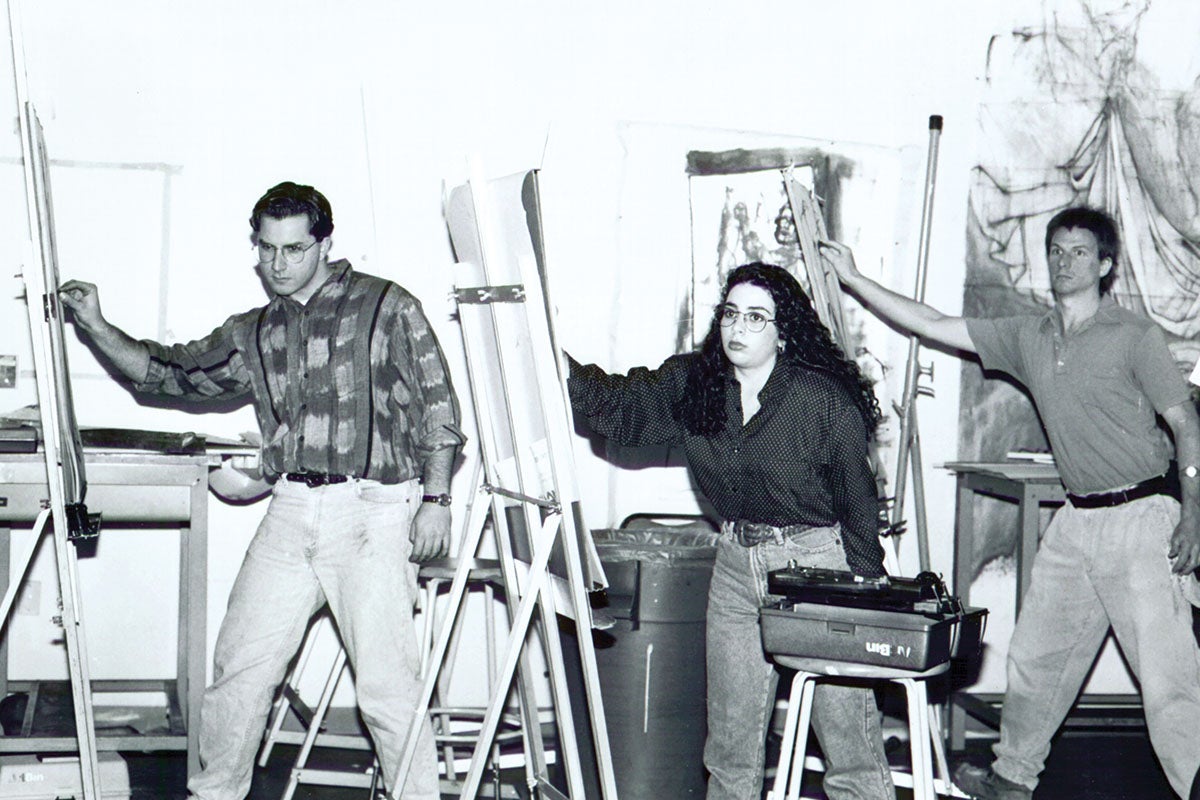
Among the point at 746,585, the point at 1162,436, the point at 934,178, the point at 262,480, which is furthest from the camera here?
the point at 934,178

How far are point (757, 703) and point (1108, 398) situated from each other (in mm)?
1364

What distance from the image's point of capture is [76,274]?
13.4 ft

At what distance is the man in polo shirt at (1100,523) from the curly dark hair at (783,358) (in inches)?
32.9

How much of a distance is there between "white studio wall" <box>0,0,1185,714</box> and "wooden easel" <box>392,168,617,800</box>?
1.19 meters

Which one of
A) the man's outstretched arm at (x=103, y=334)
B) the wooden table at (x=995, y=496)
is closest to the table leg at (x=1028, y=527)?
the wooden table at (x=995, y=496)

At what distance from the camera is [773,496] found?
9.98 feet

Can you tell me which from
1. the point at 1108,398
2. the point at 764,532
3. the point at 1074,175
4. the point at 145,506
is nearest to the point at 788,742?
the point at 764,532

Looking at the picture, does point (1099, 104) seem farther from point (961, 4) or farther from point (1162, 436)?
point (1162, 436)

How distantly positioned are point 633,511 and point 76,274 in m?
1.90

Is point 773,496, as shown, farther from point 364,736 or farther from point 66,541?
point 364,736

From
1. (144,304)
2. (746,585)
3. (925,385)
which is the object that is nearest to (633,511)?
(925,385)

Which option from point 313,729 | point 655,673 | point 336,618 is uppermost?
point 336,618

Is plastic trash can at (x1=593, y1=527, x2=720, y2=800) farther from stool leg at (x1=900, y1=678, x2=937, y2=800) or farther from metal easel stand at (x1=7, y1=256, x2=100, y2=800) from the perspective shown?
metal easel stand at (x1=7, y1=256, x2=100, y2=800)

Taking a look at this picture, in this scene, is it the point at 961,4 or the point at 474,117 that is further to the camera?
the point at 961,4
